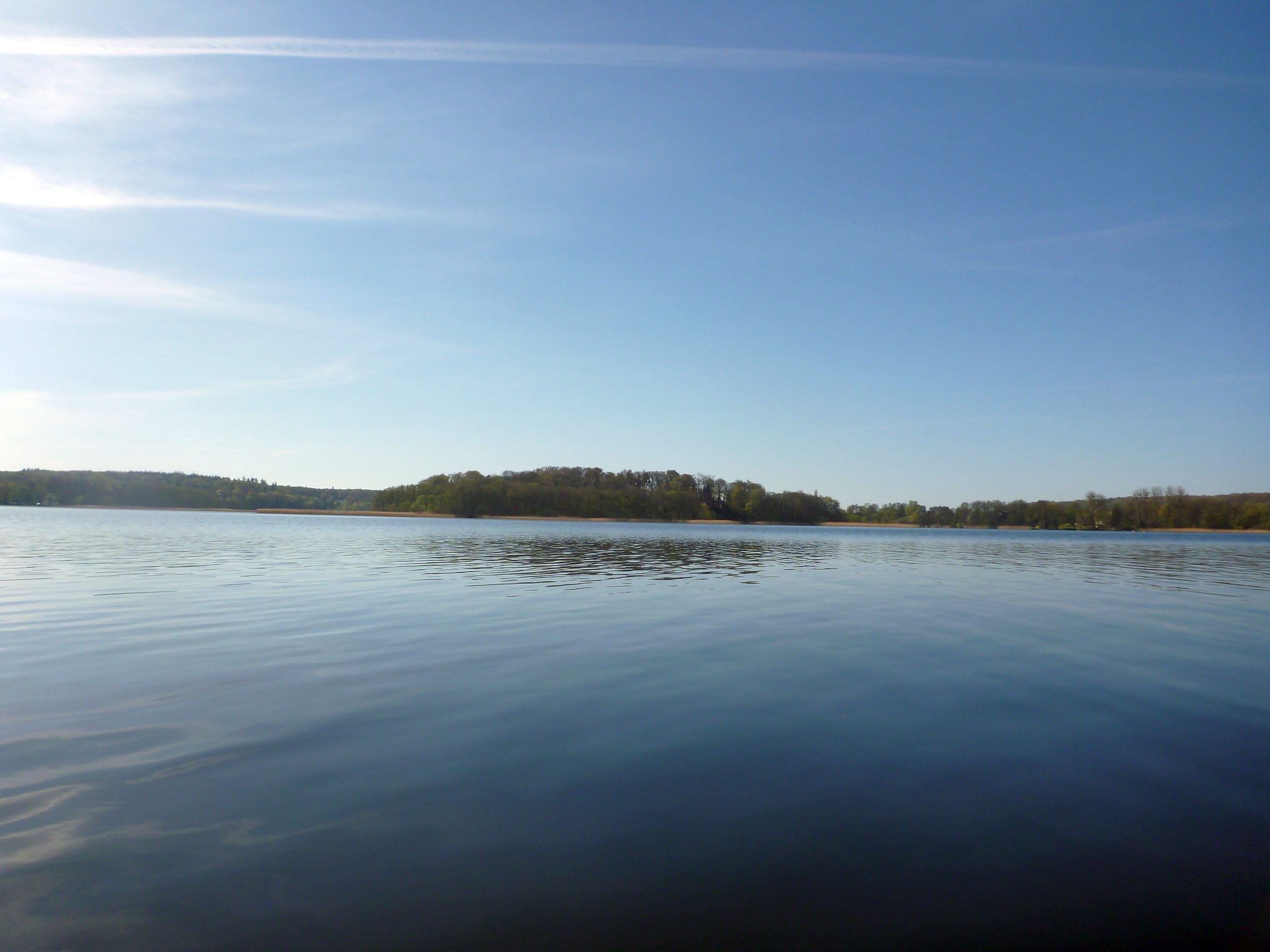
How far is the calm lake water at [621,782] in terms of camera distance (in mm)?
4121

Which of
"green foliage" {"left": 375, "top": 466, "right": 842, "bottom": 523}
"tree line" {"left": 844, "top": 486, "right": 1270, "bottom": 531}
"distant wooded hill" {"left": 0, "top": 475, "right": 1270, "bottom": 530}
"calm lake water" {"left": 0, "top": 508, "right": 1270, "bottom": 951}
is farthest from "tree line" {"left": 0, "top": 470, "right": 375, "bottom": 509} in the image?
"tree line" {"left": 844, "top": 486, "right": 1270, "bottom": 531}

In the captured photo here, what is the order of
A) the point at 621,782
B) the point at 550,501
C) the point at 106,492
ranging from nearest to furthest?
the point at 621,782, the point at 106,492, the point at 550,501

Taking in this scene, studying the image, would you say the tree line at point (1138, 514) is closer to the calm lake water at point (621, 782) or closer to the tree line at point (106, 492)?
the calm lake water at point (621, 782)

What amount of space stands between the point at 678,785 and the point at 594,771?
0.87 m

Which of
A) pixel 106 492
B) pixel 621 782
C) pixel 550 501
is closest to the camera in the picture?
pixel 621 782

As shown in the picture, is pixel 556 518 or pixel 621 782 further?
pixel 556 518

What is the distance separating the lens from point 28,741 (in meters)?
7.03

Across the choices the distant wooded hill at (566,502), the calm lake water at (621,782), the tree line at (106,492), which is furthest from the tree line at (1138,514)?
the tree line at (106,492)

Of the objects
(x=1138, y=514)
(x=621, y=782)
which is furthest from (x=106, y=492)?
(x=1138, y=514)

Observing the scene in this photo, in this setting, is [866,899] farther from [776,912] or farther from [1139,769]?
[1139,769]

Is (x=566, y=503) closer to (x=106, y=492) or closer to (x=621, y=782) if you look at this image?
(x=106, y=492)

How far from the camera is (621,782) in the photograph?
626 centimetres

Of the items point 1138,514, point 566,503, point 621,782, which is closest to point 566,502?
point 566,503

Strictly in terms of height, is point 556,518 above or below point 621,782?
above
